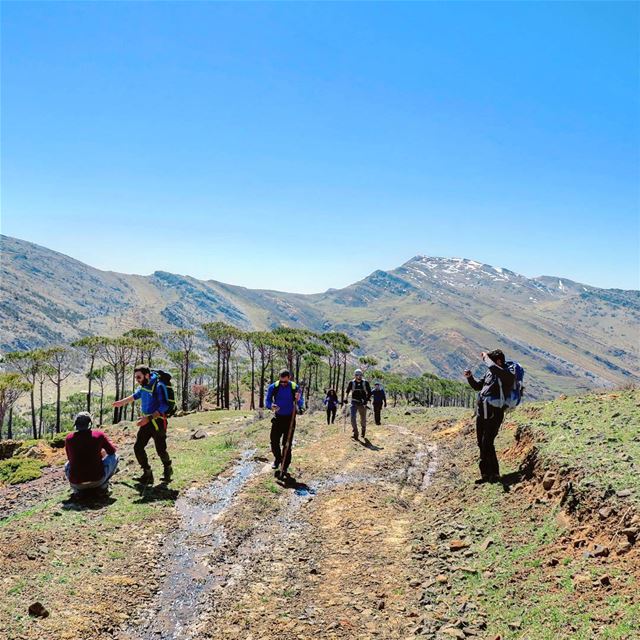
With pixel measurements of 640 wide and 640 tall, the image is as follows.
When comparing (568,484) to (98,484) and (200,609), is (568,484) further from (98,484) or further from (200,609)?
(98,484)

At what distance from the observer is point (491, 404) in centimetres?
1209

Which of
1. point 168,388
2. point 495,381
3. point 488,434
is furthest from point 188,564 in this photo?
point 495,381

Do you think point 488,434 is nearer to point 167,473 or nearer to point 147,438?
point 167,473

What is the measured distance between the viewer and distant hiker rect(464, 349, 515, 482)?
12.0 m

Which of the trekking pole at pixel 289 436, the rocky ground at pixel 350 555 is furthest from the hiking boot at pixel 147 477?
the trekking pole at pixel 289 436

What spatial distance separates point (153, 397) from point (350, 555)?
6924 millimetres

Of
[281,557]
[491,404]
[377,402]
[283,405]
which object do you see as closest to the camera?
[281,557]

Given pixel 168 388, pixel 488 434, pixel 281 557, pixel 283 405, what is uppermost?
pixel 168 388

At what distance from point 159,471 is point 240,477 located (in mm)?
2559

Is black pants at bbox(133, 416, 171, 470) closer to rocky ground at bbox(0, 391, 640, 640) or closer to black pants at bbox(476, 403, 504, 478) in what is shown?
rocky ground at bbox(0, 391, 640, 640)

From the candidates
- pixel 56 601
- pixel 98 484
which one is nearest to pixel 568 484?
pixel 56 601

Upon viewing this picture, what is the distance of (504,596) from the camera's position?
24.0 feet

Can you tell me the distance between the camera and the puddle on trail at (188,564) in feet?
24.3

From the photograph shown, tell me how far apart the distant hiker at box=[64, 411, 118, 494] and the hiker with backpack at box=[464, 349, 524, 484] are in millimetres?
9469
